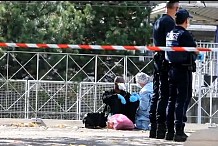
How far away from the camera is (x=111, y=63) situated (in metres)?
14.7

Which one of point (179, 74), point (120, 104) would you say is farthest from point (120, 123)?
point (179, 74)

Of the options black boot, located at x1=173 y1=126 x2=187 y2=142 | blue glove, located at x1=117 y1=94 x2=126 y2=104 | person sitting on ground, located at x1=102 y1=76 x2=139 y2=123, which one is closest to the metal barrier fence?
person sitting on ground, located at x1=102 y1=76 x2=139 y2=123

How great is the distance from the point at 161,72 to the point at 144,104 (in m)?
2.24

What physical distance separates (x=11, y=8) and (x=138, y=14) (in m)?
4.27

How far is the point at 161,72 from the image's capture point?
686 cm

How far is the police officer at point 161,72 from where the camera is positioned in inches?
270

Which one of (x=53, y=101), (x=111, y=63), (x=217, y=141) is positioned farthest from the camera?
(x=111, y=63)

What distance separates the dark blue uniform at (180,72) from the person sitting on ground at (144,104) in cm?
220

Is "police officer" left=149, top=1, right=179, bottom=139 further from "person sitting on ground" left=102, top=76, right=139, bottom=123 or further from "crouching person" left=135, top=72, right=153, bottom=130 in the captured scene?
"person sitting on ground" left=102, top=76, right=139, bottom=123

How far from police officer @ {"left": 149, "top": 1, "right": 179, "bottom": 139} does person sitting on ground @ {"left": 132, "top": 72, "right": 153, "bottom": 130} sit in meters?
1.76

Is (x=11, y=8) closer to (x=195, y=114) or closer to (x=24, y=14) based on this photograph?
(x=24, y=14)

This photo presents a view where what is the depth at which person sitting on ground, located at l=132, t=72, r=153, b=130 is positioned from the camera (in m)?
8.84

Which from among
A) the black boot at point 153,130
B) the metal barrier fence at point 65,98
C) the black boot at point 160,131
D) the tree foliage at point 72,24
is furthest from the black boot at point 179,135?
the tree foliage at point 72,24

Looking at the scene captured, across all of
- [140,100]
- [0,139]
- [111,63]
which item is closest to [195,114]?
[140,100]
